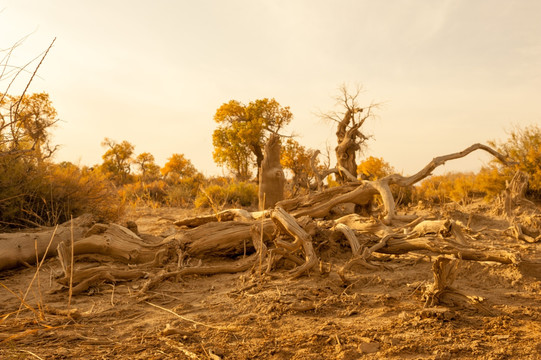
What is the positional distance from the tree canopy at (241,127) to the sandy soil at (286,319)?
62.1ft

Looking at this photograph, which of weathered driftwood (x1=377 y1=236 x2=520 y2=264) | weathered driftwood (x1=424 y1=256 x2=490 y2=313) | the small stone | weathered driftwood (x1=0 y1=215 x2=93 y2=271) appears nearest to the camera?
the small stone

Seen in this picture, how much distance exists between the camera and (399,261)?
14.1 feet

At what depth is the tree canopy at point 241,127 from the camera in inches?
891

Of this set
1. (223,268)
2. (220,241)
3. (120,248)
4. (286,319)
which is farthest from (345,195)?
(286,319)

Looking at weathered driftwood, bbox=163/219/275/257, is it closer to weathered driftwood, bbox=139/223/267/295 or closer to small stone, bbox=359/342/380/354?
weathered driftwood, bbox=139/223/267/295

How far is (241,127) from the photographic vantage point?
22.3 m

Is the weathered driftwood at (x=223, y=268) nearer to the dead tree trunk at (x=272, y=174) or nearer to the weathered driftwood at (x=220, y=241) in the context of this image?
the weathered driftwood at (x=220, y=241)

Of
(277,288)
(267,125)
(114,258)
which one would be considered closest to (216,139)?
(267,125)

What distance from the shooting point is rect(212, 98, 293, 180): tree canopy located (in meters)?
22.6

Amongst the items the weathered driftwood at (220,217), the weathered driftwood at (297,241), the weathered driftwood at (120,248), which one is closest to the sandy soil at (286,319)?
the weathered driftwood at (297,241)

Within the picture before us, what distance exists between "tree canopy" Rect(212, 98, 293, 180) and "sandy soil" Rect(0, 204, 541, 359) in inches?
746

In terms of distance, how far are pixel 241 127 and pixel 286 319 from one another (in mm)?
20111

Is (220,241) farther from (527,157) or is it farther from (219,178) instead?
(219,178)

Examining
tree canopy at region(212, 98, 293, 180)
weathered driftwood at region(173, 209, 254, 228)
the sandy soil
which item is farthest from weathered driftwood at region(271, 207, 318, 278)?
tree canopy at region(212, 98, 293, 180)
